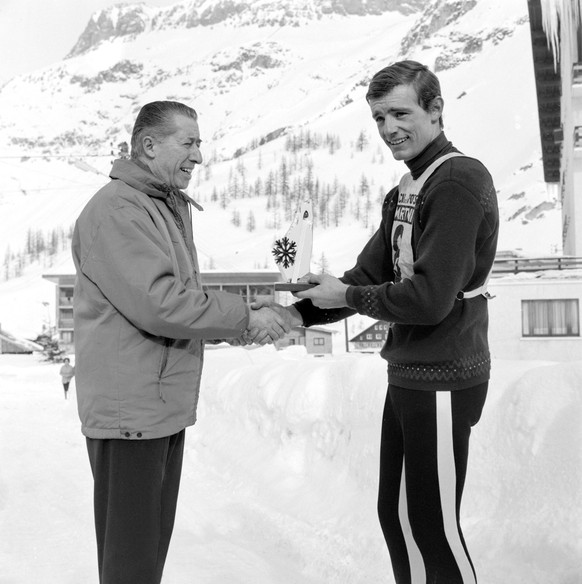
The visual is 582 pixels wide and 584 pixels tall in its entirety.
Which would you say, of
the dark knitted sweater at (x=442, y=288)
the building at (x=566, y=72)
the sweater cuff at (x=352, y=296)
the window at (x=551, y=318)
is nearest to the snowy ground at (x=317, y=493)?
the dark knitted sweater at (x=442, y=288)

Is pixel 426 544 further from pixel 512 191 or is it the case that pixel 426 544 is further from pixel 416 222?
pixel 512 191

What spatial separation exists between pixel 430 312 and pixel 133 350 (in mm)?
1084

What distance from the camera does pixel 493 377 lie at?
619cm

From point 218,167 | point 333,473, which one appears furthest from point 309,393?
point 218,167

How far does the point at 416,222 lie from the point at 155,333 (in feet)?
3.52

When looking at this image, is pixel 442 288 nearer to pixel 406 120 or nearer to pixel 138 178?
pixel 406 120

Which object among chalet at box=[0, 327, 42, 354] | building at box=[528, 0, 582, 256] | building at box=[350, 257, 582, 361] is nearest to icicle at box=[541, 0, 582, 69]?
building at box=[528, 0, 582, 256]

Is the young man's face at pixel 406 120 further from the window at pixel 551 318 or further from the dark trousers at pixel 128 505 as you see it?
the window at pixel 551 318

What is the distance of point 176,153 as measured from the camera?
9.90ft

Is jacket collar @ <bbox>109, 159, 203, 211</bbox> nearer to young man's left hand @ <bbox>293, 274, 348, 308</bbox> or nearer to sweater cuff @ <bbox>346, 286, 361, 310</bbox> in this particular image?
young man's left hand @ <bbox>293, 274, 348, 308</bbox>

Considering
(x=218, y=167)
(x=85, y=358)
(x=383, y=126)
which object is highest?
(x=218, y=167)

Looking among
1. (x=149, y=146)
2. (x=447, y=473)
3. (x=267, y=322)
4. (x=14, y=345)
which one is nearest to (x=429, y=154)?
(x=267, y=322)

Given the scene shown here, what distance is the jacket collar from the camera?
2873 millimetres

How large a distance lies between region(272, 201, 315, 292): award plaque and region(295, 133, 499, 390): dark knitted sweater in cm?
41
